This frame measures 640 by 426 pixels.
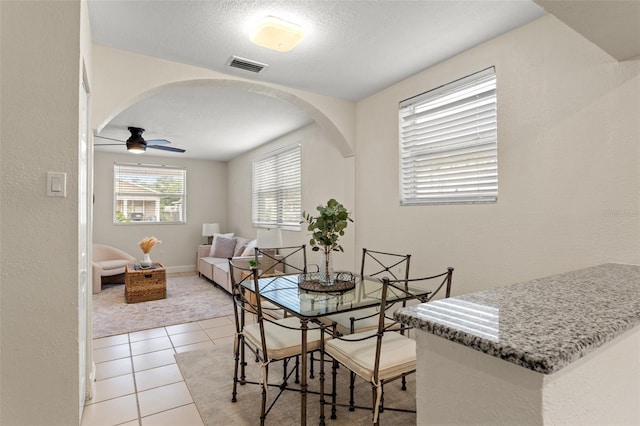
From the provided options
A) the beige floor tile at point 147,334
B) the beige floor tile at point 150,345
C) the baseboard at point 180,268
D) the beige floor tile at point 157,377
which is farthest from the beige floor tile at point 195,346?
the baseboard at point 180,268

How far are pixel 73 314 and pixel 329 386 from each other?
5.53 feet

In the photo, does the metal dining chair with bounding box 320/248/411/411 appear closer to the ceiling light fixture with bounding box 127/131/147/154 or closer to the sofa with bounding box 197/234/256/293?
the sofa with bounding box 197/234/256/293

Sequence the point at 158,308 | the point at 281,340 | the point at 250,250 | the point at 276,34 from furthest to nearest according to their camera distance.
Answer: the point at 250,250 < the point at 158,308 < the point at 276,34 < the point at 281,340

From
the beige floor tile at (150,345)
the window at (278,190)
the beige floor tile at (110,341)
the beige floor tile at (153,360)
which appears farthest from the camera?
the window at (278,190)

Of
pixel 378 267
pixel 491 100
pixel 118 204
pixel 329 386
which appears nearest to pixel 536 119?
pixel 491 100

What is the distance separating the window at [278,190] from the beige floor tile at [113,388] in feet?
8.91

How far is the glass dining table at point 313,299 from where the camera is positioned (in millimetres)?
1807

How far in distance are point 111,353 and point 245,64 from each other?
9.07 feet

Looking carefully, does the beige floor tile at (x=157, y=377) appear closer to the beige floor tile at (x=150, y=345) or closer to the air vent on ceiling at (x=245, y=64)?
the beige floor tile at (x=150, y=345)

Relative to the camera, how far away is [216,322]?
3.89 m

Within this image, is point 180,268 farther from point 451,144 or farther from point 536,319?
point 536,319

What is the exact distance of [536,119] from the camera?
2.11 metres

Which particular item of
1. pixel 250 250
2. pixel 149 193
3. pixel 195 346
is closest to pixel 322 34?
pixel 195 346

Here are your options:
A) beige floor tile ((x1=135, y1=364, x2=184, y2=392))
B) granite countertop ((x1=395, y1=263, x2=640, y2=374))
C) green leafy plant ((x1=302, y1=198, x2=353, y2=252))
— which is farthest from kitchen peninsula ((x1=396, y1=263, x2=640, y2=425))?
beige floor tile ((x1=135, y1=364, x2=184, y2=392))
